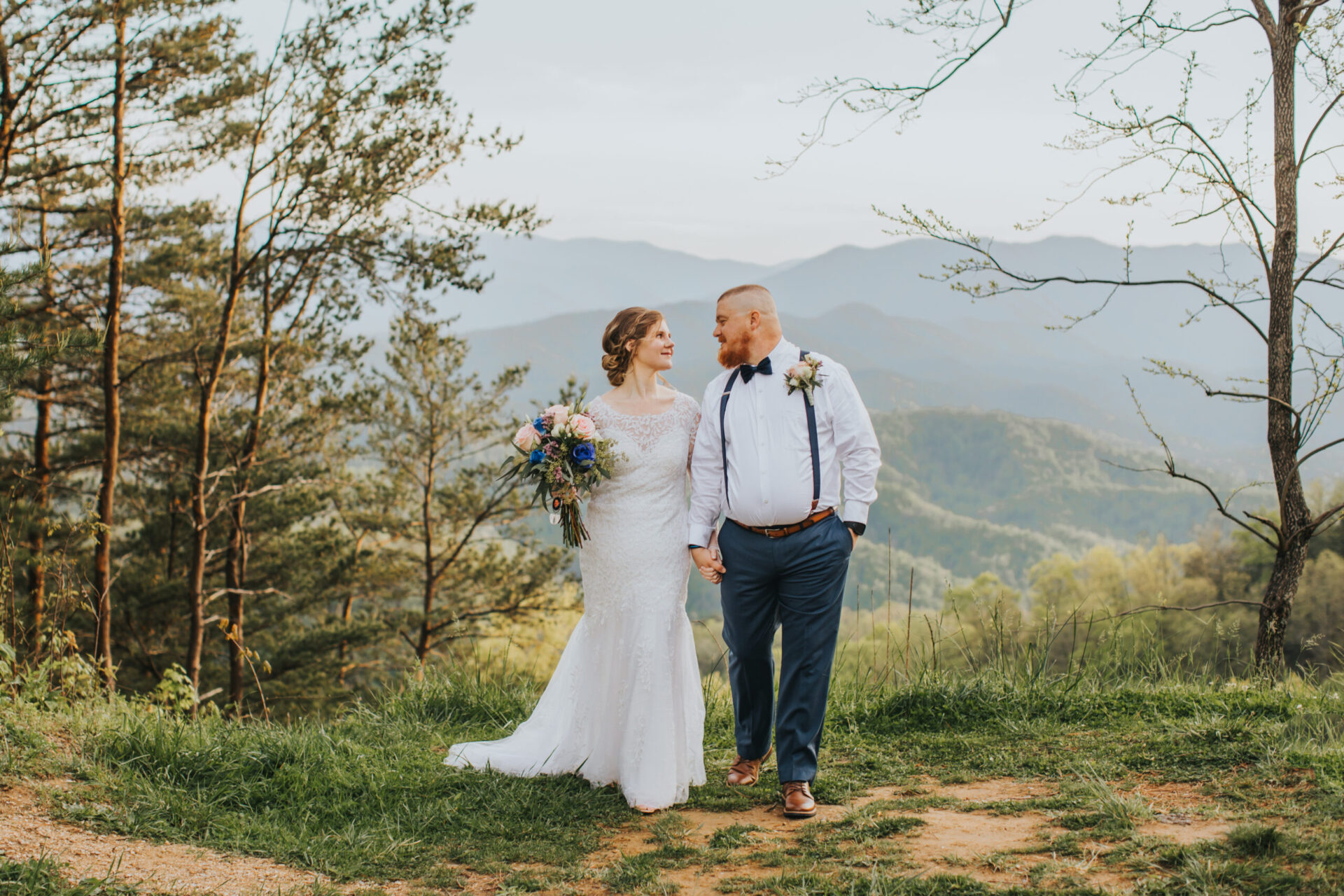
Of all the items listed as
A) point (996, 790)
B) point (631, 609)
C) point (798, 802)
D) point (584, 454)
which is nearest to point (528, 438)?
point (584, 454)

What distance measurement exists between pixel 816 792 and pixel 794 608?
0.76m

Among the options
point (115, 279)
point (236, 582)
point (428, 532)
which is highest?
point (115, 279)

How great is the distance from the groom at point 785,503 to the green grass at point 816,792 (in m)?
0.50

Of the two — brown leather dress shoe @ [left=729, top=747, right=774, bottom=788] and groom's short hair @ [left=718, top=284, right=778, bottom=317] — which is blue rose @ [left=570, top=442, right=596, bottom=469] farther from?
brown leather dress shoe @ [left=729, top=747, right=774, bottom=788]

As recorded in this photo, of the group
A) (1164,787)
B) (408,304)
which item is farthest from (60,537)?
(1164,787)

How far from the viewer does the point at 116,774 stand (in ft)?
11.6

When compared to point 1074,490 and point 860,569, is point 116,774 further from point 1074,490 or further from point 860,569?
point 1074,490

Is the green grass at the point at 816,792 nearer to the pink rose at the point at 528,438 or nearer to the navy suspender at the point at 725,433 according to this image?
the navy suspender at the point at 725,433

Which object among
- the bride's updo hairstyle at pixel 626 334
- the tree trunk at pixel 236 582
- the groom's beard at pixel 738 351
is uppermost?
the bride's updo hairstyle at pixel 626 334

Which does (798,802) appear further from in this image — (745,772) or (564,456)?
(564,456)

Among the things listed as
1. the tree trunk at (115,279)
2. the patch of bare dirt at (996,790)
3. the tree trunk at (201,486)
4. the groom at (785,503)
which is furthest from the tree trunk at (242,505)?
the patch of bare dirt at (996,790)

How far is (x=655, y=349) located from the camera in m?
3.96

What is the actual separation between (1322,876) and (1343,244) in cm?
428

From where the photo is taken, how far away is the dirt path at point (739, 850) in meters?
2.79
